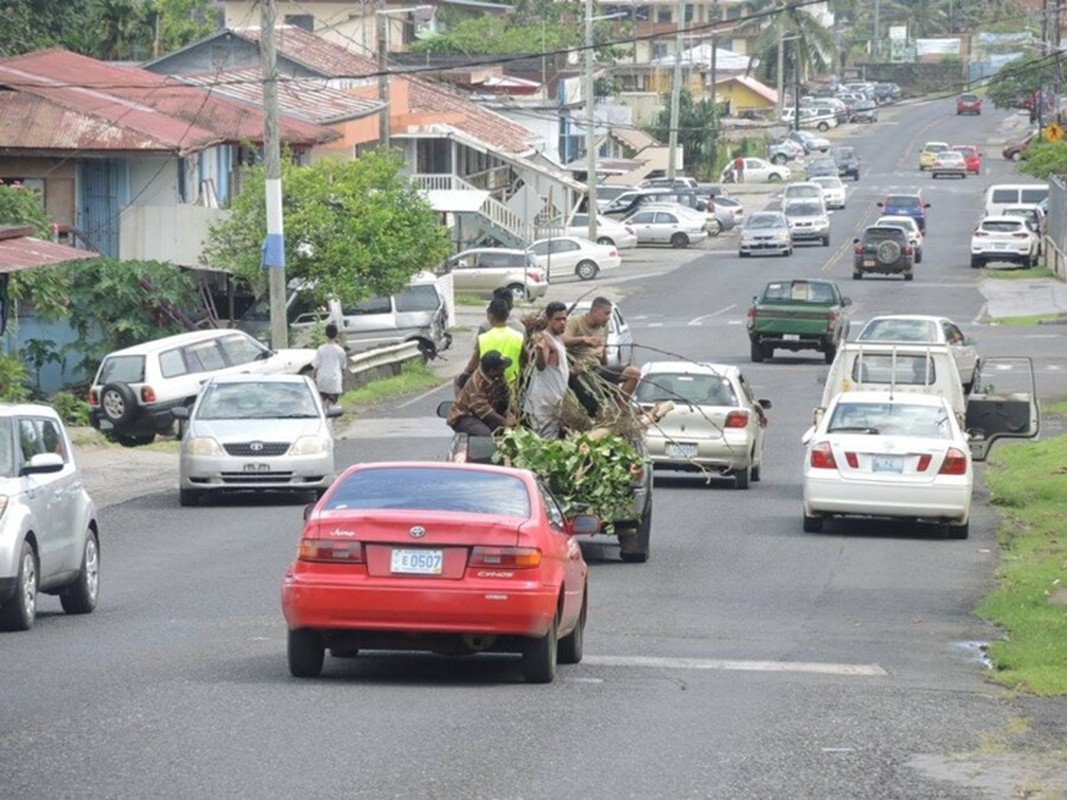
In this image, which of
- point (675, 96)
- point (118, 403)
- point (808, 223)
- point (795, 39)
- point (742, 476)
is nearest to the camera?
point (742, 476)

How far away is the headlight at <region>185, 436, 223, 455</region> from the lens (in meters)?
26.3

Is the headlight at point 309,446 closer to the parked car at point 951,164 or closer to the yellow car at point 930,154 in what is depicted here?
the parked car at point 951,164

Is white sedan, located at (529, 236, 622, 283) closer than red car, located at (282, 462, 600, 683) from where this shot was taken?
No

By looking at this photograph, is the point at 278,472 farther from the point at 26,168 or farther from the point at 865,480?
the point at 26,168

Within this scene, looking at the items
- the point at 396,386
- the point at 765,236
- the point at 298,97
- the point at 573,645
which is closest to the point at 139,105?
the point at 396,386

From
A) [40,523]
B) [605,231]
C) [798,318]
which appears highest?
[605,231]

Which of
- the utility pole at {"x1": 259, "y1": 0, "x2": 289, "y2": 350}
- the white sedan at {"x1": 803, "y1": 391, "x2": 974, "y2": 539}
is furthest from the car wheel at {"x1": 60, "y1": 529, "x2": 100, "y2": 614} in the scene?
the utility pole at {"x1": 259, "y1": 0, "x2": 289, "y2": 350}

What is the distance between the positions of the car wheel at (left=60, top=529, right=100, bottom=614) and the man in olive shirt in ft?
14.8

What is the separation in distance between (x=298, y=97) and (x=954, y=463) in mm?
40050

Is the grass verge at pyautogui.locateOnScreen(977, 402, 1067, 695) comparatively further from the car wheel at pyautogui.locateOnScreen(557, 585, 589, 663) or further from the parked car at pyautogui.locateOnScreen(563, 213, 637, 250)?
the parked car at pyautogui.locateOnScreen(563, 213, 637, 250)

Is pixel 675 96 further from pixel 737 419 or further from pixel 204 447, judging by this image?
pixel 204 447

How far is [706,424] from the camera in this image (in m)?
27.8

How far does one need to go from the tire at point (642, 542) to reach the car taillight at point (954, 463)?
3673mm

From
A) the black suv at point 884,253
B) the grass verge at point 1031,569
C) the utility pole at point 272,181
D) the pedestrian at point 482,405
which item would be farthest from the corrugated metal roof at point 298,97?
the pedestrian at point 482,405
